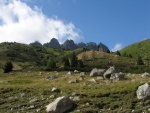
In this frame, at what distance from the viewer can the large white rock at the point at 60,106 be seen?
3762 cm

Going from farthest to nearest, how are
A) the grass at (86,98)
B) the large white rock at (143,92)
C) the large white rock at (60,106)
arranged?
the large white rock at (143,92), the grass at (86,98), the large white rock at (60,106)

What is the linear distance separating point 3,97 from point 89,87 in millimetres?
13071

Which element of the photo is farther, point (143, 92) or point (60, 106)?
point (143, 92)

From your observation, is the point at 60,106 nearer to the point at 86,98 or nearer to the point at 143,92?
the point at 86,98

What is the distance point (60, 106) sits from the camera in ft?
125

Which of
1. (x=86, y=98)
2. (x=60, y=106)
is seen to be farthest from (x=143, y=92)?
(x=60, y=106)

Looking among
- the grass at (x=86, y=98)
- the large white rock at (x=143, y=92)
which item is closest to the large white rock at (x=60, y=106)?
the grass at (x=86, y=98)

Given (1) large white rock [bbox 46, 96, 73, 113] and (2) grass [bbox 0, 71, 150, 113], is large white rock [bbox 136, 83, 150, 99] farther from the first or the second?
(1) large white rock [bbox 46, 96, 73, 113]

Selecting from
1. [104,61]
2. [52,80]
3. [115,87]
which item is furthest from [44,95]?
[104,61]

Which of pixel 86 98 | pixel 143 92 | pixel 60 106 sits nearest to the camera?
pixel 60 106

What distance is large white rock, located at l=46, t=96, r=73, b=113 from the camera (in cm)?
3762

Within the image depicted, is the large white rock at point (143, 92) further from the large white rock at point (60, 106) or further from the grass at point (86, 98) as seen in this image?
the large white rock at point (60, 106)

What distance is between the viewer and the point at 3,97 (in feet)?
156

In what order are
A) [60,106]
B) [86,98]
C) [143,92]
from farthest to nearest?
[86,98], [143,92], [60,106]
